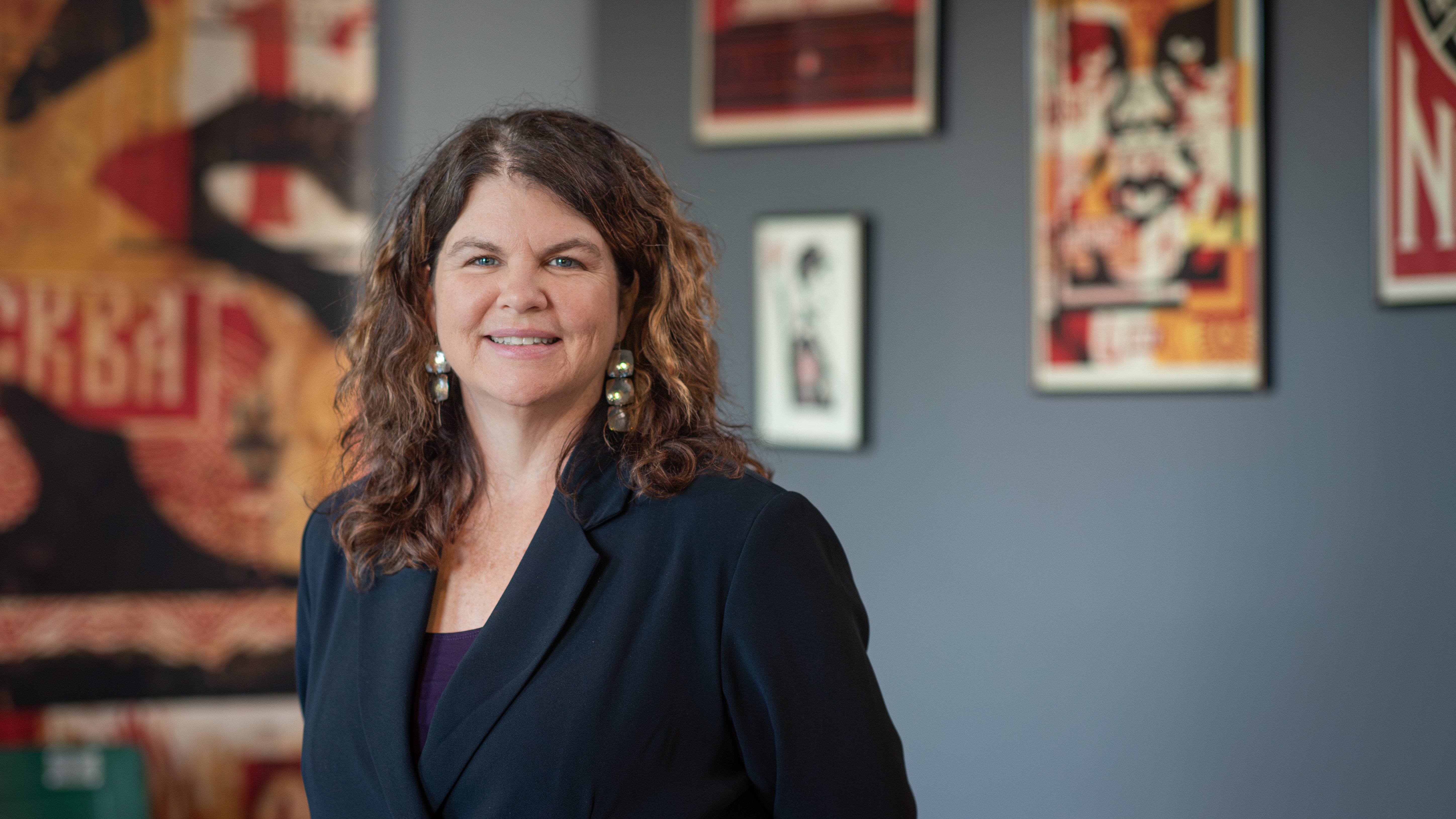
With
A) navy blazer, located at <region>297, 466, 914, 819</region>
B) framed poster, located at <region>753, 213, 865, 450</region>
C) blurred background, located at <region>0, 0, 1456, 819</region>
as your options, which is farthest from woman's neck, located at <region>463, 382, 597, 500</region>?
framed poster, located at <region>753, 213, 865, 450</region>

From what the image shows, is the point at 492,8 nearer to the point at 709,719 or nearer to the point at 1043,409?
the point at 1043,409

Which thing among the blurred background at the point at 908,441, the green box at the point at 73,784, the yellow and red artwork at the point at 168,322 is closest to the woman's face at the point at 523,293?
the blurred background at the point at 908,441

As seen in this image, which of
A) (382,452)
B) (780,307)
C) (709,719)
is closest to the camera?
(709,719)

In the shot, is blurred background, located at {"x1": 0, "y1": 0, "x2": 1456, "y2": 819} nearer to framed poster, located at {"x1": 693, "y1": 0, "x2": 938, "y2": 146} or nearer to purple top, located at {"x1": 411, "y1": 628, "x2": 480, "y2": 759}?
framed poster, located at {"x1": 693, "y1": 0, "x2": 938, "y2": 146}

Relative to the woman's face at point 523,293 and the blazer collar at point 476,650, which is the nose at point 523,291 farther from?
the blazer collar at point 476,650

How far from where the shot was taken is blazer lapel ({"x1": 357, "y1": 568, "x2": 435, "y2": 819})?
1262mm

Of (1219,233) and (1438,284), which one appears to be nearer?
(1438,284)

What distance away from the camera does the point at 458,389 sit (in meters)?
1.54

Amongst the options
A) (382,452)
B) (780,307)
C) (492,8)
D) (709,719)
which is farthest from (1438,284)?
(492,8)

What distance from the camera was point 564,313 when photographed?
131 cm

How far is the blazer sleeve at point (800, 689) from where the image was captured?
4.00 feet

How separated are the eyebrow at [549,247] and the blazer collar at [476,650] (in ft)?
0.79

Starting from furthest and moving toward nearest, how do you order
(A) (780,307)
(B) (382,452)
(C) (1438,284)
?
(A) (780,307), (C) (1438,284), (B) (382,452)

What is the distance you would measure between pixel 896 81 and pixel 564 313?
1.74 meters
